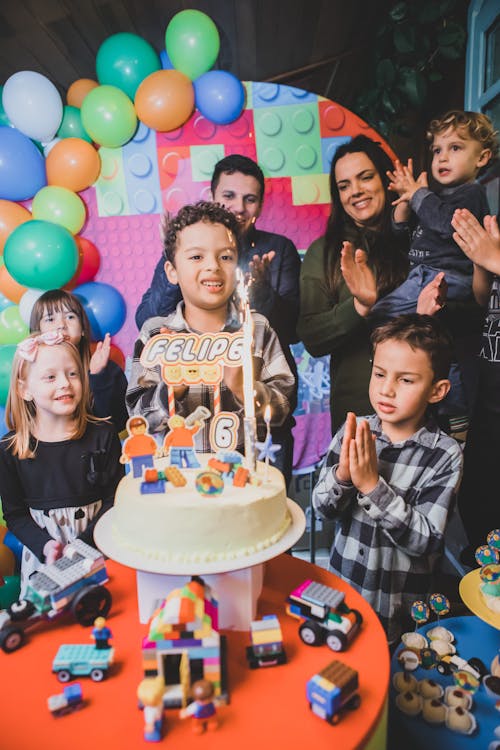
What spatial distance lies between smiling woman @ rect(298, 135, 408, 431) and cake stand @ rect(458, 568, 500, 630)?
102cm

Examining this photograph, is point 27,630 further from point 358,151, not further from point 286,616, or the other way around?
point 358,151

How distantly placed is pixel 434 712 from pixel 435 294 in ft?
5.61

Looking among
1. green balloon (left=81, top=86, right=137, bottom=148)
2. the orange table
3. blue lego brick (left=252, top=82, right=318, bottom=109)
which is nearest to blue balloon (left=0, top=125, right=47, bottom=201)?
green balloon (left=81, top=86, right=137, bottom=148)

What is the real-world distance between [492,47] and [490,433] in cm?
187

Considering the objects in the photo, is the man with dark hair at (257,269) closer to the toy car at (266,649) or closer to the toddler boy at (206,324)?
the toddler boy at (206,324)

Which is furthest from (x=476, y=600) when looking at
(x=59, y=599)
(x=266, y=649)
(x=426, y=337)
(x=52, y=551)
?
(x=52, y=551)

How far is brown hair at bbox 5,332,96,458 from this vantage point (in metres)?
2.07

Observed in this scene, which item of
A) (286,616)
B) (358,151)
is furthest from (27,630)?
(358,151)

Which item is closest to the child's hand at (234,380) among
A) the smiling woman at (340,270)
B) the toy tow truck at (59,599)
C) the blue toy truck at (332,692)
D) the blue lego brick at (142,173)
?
the smiling woman at (340,270)

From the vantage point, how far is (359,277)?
2.58 meters

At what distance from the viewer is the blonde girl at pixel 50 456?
2049 millimetres

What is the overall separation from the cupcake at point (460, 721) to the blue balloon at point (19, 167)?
278 centimetres

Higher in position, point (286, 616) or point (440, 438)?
point (440, 438)

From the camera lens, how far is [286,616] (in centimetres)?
144
